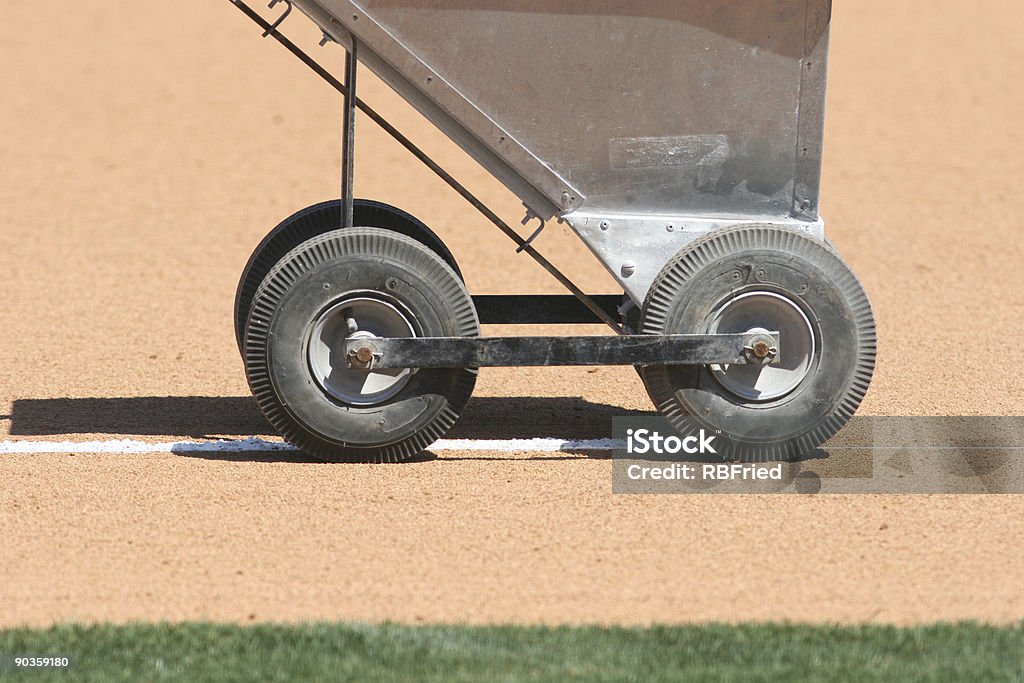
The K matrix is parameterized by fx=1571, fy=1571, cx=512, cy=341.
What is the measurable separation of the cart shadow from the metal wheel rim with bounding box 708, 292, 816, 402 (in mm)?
730

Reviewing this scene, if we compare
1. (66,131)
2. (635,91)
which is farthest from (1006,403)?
(66,131)

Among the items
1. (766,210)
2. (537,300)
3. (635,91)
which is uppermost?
(635,91)

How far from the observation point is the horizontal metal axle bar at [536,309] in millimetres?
7688

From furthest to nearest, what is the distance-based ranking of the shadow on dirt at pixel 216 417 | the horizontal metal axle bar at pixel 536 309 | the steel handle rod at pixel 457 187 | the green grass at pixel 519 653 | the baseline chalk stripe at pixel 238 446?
the horizontal metal axle bar at pixel 536 309 → the shadow on dirt at pixel 216 417 → the baseline chalk stripe at pixel 238 446 → the steel handle rod at pixel 457 187 → the green grass at pixel 519 653

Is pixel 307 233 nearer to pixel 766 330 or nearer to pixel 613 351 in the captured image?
pixel 613 351

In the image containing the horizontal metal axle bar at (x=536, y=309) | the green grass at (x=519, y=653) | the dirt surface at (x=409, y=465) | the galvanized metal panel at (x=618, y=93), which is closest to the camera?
the green grass at (x=519, y=653)

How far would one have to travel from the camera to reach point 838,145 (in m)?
15.5

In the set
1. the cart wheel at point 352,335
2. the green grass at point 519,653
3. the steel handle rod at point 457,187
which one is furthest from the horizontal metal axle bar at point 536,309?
the green grass at point 519,653

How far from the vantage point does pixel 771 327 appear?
6.63 meters

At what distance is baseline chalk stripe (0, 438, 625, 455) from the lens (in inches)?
274

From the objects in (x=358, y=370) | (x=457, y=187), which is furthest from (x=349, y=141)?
(x=358, y=370)

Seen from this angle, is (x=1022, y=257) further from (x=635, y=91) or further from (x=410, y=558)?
(x=410, y=558)

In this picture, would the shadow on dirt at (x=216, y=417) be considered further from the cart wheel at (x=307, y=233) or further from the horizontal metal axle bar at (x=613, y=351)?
the horizontal metal axle bar at (x=613, y=351)

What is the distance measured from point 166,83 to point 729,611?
13688mm
